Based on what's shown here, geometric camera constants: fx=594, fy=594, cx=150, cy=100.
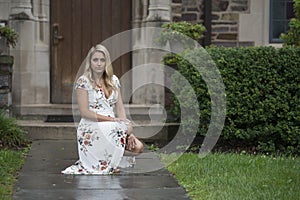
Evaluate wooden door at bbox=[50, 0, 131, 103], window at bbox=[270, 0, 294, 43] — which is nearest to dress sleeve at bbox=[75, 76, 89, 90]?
wooden door at bbox=[50, 0, 131, 103]

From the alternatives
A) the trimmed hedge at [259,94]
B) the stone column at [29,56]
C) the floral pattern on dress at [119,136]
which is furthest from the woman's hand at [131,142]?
the stone column at [29,56]

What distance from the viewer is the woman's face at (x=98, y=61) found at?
253 inches

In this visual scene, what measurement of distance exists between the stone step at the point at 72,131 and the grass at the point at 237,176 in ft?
4.17

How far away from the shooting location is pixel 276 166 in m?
6.53

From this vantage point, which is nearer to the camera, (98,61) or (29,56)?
(98,61)

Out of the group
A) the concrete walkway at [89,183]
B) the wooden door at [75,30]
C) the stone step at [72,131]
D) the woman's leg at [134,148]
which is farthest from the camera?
the wooden door at [75,30]

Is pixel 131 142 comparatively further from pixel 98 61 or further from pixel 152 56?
pixel 152 56

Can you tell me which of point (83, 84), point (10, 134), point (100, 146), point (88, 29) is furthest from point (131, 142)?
point (88, 29)

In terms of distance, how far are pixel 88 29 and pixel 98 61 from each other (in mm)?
3739

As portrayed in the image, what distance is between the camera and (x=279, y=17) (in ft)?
35.0

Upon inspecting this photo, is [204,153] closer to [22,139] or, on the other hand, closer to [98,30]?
[22,139]

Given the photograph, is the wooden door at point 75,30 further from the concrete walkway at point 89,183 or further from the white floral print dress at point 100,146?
the white floral print dress at point 100,146

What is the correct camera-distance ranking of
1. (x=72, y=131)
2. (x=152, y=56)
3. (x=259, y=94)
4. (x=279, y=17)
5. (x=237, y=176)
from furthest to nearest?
(x=279, y=17)
(x=152, y=56)
(x=72, y=131)
(x=259, y=94)
(x=237, y=176)

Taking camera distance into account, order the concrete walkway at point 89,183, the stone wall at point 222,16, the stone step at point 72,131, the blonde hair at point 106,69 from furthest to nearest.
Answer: the stone wall at point 222,16 < the stone step at point 72,131 < the blonde hair at point 106,69 < the concrete walkway at point 89,183
